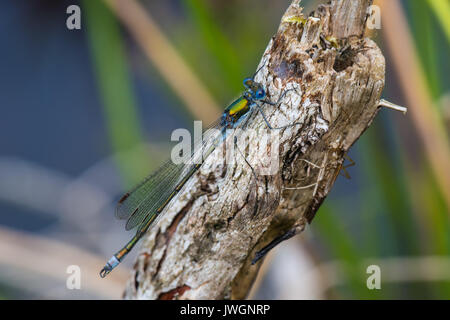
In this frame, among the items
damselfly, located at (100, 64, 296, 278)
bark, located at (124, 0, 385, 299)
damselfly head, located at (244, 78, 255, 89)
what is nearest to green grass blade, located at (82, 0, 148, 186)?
damselfly, located at (100, 64, 296, 278)

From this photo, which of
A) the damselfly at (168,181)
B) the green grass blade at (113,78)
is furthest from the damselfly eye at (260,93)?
the green grass blade at (113,78)

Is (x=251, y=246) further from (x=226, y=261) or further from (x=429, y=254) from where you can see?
(x=429, y=254)

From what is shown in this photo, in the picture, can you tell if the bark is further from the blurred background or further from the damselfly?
the blurred background

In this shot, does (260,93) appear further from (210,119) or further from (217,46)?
(210,119)

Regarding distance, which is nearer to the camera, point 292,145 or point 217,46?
point 292,145

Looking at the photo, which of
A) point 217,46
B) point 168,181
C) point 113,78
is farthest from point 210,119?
point 168,181

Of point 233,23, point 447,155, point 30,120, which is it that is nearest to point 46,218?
point 30,120

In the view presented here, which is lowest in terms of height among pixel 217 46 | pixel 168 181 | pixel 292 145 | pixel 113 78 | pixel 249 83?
pixel 292 145

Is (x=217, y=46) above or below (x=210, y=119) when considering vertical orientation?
above
